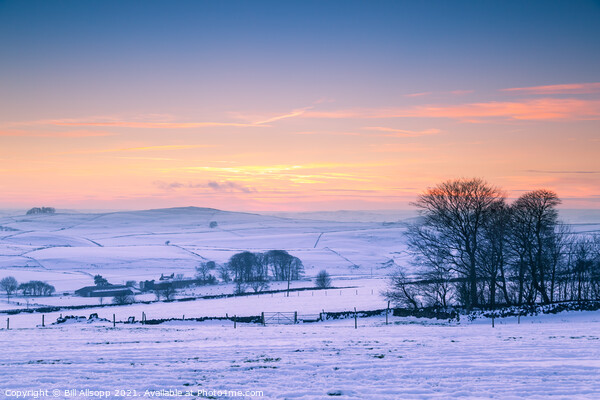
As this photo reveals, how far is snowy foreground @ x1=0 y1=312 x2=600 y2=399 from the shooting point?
13.2 meters

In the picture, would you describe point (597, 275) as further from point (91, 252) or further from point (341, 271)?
point (91, 252)

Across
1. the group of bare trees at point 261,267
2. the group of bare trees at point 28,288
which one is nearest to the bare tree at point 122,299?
the group of bare trees at point 28,288

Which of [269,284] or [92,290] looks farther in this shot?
[269,284]

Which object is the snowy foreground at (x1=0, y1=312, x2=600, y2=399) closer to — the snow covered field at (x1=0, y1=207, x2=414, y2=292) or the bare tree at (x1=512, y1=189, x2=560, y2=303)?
the bare tree at (x1=512, y1=189, x2=560, y2=303)

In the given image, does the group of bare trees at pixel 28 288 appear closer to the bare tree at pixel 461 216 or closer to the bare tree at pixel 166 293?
the bare tree at pixel 166 293

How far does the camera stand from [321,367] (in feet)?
53.4

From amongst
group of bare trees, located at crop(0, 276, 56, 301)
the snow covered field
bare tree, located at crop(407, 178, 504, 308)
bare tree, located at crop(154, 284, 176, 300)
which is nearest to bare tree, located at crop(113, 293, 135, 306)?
bare tree, located at crop(154, 284, 176, 300)

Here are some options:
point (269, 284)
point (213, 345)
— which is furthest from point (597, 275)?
point (269, 284)

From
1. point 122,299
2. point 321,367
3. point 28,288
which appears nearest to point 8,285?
point 28,288

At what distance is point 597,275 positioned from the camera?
46625mm

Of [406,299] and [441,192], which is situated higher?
[441,192]

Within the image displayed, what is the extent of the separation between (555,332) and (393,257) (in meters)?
126

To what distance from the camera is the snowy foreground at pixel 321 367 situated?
13164 millimetres

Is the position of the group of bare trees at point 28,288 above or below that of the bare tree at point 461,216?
below
